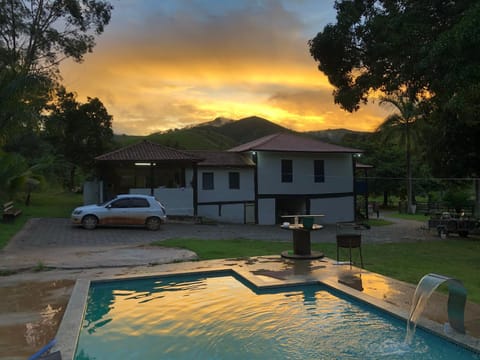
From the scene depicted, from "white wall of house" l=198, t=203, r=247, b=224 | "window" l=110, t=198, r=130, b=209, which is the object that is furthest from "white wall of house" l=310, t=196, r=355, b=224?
"window" l=110, t=198, r=130, b=209

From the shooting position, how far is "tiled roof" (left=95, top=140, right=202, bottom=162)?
84.1 ft

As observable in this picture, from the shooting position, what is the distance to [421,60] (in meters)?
14.4

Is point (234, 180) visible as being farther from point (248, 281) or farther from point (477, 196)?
point (248, 281)

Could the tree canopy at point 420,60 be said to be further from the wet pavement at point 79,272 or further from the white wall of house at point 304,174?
the white wall of house at point 304,174

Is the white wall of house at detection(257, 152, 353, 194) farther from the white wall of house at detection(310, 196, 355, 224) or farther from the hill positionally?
the hill

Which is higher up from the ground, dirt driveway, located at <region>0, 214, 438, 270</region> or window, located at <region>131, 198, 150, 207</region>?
window, located at <region>131, 198, 150, 207</region>

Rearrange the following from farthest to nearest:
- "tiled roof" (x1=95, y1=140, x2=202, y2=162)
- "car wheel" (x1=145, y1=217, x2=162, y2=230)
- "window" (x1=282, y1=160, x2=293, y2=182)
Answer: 1. "window" (x1=282, y1=160, x2=293, y2=182)
2. "tiled roof" (x1=95, y1=140, x2=202, y2=162)
3. "car wheel" (x1=145, y1=217, x2=162, y2=230)

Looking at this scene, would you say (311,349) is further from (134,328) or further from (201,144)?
(201,144)

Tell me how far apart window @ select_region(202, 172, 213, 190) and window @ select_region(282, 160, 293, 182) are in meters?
5.41

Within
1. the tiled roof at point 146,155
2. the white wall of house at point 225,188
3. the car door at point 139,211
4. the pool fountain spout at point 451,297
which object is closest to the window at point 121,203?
the car door at point 139,211

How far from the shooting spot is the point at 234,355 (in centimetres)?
559

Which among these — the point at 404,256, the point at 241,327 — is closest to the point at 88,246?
the point at 241,327

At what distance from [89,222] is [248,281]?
1313 centimetres

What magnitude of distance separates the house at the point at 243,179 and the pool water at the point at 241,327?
1785cm
